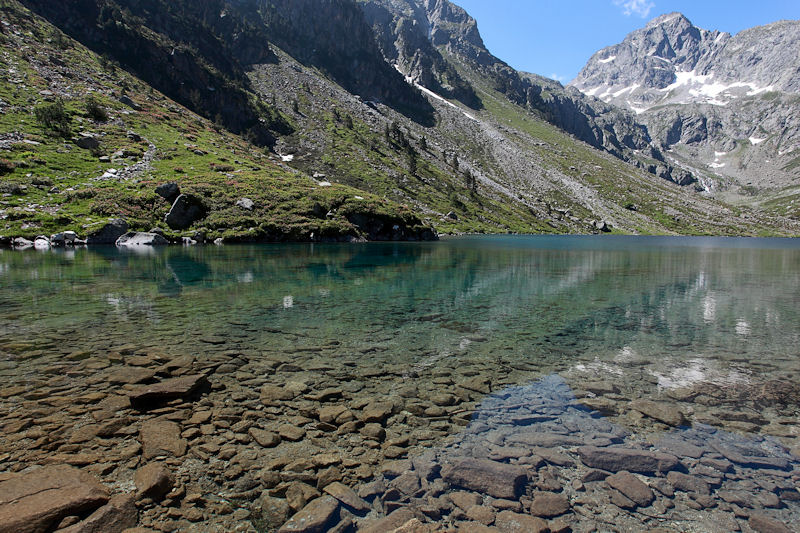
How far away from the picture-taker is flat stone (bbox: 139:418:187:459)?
289 inches

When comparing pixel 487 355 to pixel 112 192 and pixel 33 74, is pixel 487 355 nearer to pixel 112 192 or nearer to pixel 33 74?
pixel 112 192

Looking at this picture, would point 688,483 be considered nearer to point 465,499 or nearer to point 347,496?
point 465,499

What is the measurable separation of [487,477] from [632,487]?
246 cm

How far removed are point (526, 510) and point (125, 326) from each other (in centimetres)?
1671

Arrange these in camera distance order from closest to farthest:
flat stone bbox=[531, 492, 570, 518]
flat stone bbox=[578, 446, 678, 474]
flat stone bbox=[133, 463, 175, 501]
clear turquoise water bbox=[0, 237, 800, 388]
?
flat stone bbox=[531, 492, 570, 518], flat stone bbox=[133, 463, 175, 501], flat stone bbox=[578, 446, 678, 474], clear turquoise water bbox=[0, 237, 800, 388]

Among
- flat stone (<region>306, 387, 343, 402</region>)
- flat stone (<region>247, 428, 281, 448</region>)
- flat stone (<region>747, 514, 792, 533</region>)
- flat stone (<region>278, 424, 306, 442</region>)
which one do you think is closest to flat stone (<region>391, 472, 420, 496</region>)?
flat stone (<region>278, 424, 306, 442</region>)

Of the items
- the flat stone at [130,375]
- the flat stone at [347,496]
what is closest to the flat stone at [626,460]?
the flat stone at [347,496]

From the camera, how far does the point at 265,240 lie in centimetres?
6962

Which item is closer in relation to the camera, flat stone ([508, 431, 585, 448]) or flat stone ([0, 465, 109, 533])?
flat stone ([0, 465, 109, 533])

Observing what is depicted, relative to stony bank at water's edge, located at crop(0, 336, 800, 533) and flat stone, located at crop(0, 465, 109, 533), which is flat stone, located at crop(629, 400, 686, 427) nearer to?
stony bank at water's edge, located at crop(0, 336, 800, 533)

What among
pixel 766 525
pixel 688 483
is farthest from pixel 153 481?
pixel 766 525

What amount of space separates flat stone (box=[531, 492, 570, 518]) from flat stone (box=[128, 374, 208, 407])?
8.17m

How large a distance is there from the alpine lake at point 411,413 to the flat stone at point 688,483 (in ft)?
0.12

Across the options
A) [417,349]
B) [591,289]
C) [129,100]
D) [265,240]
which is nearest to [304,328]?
[417,349]
